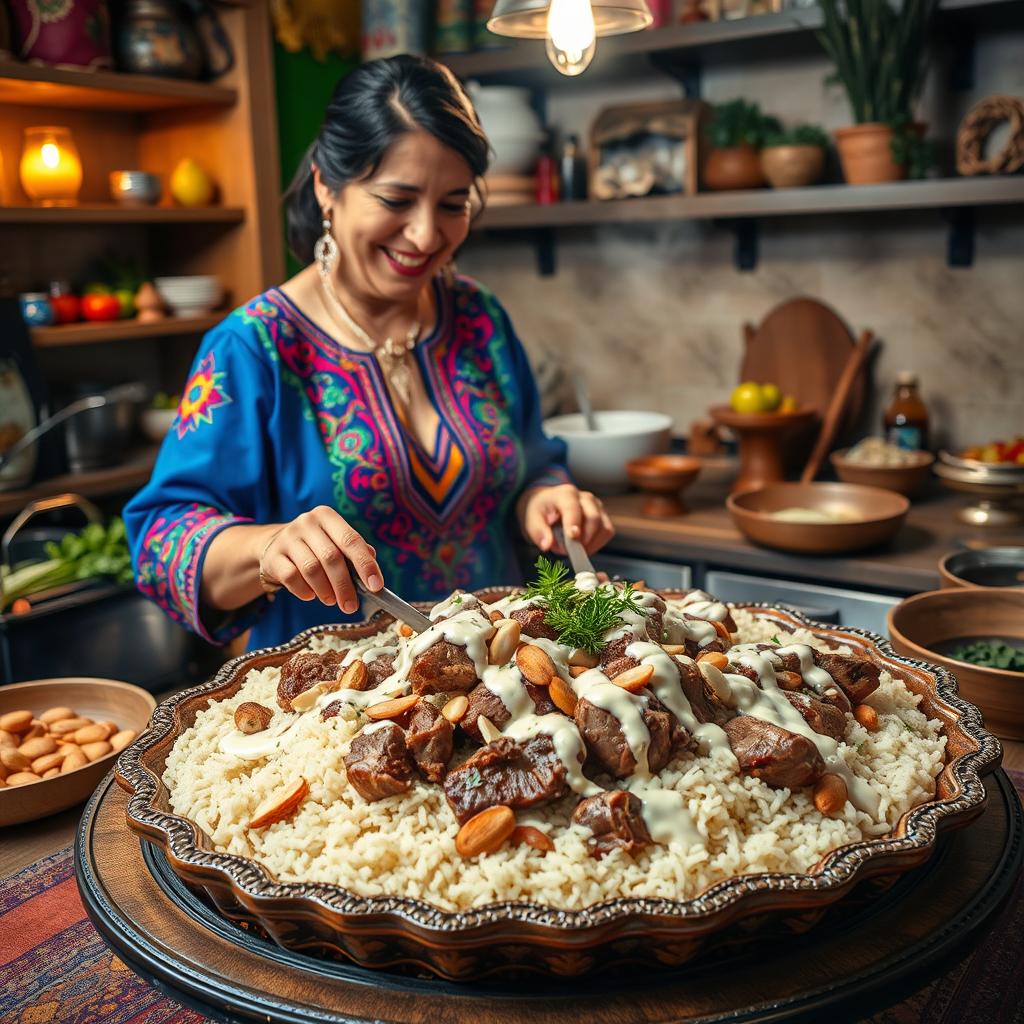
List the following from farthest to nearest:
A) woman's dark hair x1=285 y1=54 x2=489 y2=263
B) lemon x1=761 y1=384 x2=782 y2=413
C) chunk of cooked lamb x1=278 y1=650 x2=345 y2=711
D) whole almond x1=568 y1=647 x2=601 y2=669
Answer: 1. lemon x1=761 y1=384 x2=782 y2=413
2. woman's dark hair x1=285 y1=54 x2=489 y2=263
3. chunk of cooked lamb x1=278 y1=650 x2=345 y2=711
4. whole almond x1=568 y1=647 x2=601 y2=669

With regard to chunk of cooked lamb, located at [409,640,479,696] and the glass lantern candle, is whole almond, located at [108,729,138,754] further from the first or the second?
the glass lantern candle

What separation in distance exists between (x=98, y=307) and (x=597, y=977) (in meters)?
3.04

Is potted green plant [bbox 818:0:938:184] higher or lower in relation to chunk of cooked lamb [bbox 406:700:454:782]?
higher

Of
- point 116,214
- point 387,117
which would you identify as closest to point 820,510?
point 387,117

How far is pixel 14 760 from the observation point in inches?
54.6

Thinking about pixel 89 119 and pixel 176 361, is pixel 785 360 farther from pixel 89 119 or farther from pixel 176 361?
pixel 89 119

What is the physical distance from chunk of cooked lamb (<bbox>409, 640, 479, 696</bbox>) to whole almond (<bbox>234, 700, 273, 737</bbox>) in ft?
0.69

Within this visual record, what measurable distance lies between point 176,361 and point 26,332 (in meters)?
0.86

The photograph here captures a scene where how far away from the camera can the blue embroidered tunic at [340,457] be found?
1874mm

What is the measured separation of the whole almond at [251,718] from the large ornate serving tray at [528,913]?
180 mm

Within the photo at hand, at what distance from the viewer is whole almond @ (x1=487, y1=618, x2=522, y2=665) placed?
1.14m

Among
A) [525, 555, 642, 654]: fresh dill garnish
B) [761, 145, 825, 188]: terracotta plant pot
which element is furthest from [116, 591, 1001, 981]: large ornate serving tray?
[761, 145, 825, 188]: terracotta plant pot

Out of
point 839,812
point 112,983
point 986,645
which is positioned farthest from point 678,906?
point 986,645

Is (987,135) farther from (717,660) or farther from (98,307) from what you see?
(98,307)
